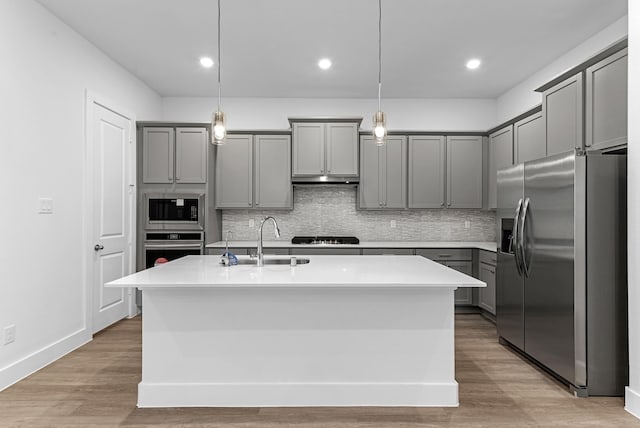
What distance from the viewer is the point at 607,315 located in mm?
2801

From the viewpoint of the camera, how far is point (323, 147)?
5367mm

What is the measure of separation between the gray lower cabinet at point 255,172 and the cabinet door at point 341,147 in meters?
0.54

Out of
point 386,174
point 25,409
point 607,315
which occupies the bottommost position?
point 25,409

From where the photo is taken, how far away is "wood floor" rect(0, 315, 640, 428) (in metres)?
2.48

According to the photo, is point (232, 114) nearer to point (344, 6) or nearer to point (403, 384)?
point (344, 6)

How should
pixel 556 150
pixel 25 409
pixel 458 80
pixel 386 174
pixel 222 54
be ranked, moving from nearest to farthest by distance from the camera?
pixel 25 409 < pixel 556 150 < pixel 222 54 < pixel 458 80 < pixel 386 174

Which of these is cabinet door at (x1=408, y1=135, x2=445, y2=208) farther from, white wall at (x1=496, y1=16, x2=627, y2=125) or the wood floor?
the wood floor

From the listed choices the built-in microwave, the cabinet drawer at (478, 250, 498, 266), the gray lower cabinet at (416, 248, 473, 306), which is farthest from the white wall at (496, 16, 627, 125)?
the built-in microwave

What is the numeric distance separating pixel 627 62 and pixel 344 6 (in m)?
2.03

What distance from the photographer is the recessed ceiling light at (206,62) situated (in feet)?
14.6

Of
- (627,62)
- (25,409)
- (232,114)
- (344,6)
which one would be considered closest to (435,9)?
(344,6)

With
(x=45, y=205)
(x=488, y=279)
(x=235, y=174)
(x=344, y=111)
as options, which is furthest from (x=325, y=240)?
(x=45, y=205)

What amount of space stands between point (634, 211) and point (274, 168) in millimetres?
3853

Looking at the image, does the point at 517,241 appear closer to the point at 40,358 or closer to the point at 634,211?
the point at 634,211
